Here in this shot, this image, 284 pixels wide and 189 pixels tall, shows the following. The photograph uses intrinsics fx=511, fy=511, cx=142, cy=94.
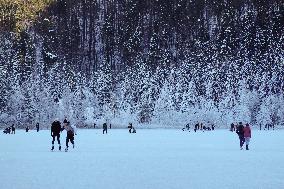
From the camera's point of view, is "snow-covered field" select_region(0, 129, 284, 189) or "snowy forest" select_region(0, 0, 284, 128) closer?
"snow-covered field" select_region(0, 129, 284, 189)

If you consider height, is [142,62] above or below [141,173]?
above

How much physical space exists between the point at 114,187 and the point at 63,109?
6498 cm

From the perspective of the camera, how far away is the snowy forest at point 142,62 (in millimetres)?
72375

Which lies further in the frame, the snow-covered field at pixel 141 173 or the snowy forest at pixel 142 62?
the snowy forest at pixel 142 62

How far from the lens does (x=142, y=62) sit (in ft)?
273

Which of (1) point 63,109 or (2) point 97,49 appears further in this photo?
(2) point 97,49

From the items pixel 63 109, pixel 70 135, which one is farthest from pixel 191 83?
pixel 70 135

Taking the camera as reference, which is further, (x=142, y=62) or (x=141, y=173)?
(x=142, y=62)

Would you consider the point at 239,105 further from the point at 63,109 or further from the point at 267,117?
the point at 63,109

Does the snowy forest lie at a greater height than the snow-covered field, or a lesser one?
greater

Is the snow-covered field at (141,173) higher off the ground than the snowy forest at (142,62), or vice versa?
the snowy forest at (142,62)

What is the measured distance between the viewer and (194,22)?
313 ft

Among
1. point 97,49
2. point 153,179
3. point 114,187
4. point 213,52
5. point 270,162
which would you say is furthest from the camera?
point 97,49

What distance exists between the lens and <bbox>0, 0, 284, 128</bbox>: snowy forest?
72.4 metres
